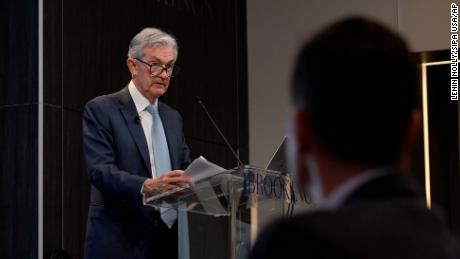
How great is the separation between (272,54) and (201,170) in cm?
457

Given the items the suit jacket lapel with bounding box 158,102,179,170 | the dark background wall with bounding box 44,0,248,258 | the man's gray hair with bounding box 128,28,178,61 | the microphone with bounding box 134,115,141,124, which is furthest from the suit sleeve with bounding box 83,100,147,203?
the dark background wall with bounding box 44,0,248,258

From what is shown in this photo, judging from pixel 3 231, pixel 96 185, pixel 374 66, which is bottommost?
pixel 3 231

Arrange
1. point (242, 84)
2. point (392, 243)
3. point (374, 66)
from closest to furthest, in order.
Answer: point (392, 243), point (374, 66), point (242, 84)

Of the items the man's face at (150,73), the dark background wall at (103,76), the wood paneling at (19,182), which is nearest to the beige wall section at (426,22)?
the dark background wall at (103,76)

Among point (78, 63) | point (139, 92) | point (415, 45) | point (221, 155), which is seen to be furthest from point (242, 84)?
point (139, 92)

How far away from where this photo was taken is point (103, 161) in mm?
3543

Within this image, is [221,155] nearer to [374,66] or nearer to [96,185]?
[96,185]

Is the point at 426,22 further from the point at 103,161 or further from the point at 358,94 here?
the point at 358,94

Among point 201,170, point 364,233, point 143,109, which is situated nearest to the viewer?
point 364,233

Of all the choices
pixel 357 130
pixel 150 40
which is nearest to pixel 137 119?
pixel 150 40

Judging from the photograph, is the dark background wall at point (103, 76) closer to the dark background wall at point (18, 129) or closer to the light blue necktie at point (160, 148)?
the dark background wall at point (18, 129)

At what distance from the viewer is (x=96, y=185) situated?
3.52 m

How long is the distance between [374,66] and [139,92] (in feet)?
9.11

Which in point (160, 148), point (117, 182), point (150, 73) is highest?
point (150, 73)
